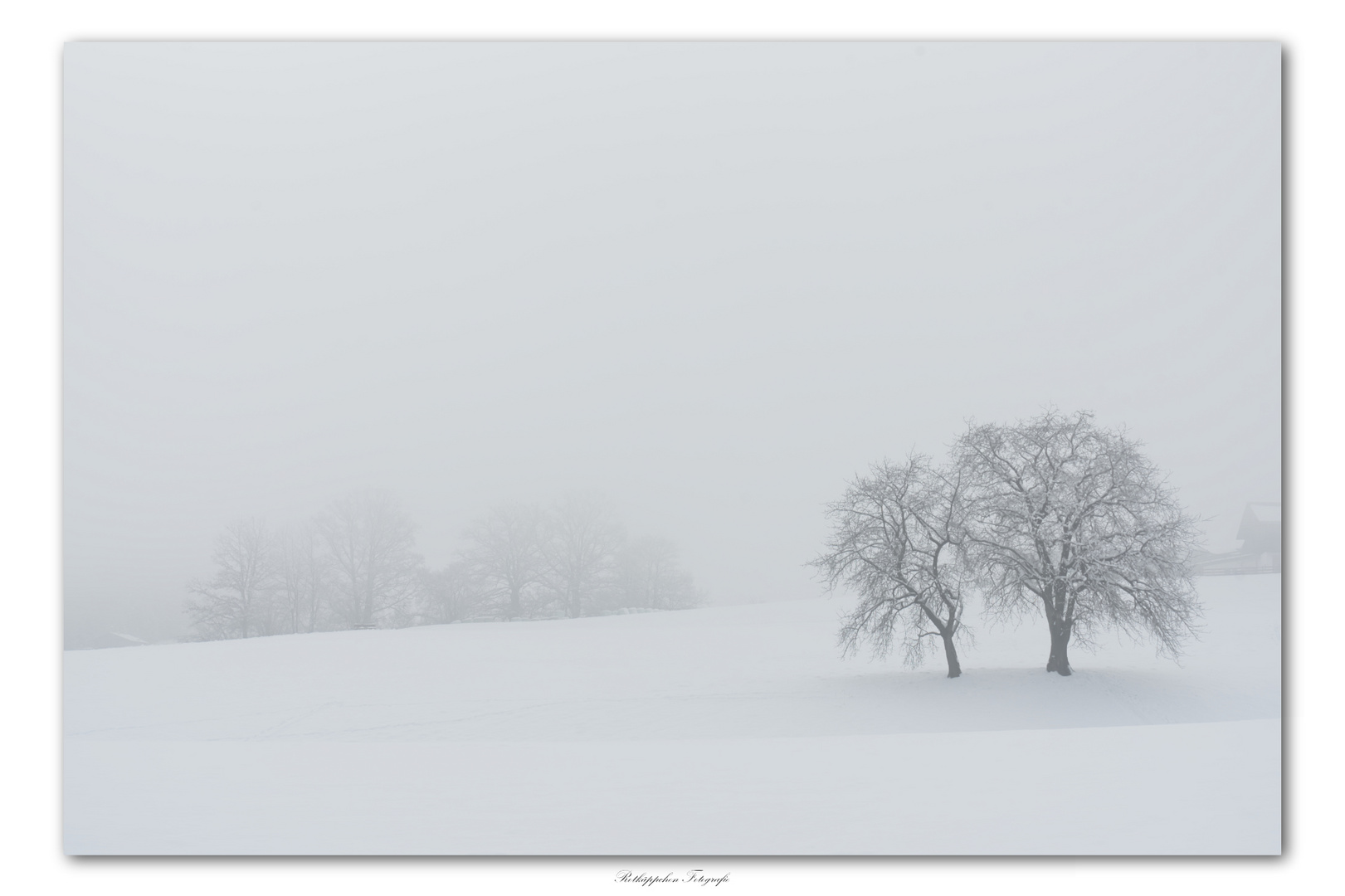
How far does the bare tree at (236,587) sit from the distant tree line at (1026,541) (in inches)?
301

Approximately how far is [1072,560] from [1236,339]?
306 centimetres

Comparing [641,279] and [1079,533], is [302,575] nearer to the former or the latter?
[641,279]

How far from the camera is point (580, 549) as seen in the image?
13.7m

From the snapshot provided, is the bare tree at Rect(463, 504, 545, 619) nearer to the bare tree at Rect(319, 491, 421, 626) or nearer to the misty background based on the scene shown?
the misty background

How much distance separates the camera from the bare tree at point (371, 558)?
42.6 feet

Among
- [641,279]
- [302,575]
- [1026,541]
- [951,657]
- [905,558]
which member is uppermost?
[641,279]

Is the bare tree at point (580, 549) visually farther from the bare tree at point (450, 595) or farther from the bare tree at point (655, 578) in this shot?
the bare tree at point (450, 595)

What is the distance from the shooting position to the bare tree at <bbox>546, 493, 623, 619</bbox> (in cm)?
1334

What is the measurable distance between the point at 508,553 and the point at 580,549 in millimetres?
1133

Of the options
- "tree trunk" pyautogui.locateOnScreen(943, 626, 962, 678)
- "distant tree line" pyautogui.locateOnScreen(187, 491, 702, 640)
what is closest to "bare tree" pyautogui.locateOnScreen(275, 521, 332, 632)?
"distant tree line" pyautogui.locateOnScreen(187, 491, 702, 640)

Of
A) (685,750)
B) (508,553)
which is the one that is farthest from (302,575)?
(685,750)

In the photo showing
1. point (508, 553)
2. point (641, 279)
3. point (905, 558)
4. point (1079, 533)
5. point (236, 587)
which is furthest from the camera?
point (508, 553)

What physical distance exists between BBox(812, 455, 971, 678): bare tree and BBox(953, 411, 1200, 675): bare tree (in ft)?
1.08

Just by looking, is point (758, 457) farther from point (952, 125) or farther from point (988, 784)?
point (988, 784)
